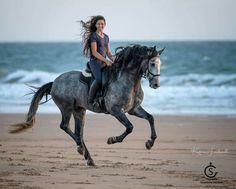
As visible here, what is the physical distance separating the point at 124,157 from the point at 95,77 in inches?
68.4

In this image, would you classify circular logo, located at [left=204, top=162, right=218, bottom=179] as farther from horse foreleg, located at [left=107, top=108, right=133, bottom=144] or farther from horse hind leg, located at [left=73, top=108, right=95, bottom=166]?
horse hind leg, located at [left=73, top=108, right=95, bottom=166]

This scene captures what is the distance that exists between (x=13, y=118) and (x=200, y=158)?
7807 millimetres

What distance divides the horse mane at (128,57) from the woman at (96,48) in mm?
139

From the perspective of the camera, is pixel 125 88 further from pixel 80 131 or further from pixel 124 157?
pixel 124 157

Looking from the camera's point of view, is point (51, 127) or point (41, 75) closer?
point (51, 127)

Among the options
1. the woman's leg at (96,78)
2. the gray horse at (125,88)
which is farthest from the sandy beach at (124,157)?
the woman's leg at (96,78)

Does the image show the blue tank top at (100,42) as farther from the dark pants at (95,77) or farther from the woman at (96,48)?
the dark pants at (95,77)

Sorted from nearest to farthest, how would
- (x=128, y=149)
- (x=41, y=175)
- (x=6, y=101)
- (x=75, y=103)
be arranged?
1. (x=41, y=175)
2. (x=75, y=103)
3. (x=128, y=149)
4. (x=6, y=101)

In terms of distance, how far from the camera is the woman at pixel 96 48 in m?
11.0

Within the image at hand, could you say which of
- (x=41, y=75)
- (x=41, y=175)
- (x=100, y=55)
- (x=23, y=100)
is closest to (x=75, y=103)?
(x=100, y=55)

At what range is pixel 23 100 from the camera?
2423cm

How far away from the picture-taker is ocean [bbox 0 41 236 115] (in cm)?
2194

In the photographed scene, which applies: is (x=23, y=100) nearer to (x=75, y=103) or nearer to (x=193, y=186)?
(x=75, y=103)

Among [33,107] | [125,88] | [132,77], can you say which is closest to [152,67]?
[132,77]
